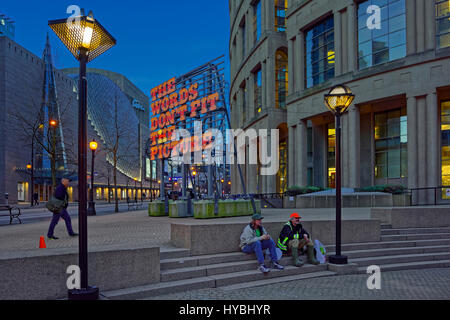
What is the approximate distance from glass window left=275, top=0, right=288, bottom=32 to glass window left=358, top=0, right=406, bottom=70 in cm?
1031

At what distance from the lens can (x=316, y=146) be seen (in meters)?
35.3

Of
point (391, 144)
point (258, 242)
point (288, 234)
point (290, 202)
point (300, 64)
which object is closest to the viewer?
point (258, 242)

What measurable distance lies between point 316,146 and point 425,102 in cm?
1173

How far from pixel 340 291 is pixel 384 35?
80.5 feet

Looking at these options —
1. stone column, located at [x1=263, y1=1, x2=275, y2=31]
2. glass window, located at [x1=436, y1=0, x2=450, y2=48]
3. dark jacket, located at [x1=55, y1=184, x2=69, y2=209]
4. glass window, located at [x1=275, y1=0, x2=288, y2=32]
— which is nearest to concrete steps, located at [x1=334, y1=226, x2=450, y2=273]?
dark jacket, located at [x1=55, y1=184, x2=69, y2=209]

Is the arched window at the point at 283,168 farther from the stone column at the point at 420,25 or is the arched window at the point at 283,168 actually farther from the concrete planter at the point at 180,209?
the concrete planter at the point at 180,209

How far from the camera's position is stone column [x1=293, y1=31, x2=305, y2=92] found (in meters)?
32.9

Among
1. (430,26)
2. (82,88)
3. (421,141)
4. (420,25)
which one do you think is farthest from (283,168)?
(82,88)

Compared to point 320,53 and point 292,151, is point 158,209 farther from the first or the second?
point 320,53

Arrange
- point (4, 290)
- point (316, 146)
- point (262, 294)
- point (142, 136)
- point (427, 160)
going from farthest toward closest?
point (142, 136) < point (316, 146) < point (427, 160) < point (262, 294) < point (4, 290)

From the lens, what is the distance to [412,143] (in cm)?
2502

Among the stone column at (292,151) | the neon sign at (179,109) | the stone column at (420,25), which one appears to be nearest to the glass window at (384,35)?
the stone column at (420,25)

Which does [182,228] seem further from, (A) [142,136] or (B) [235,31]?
(A) [142,136]

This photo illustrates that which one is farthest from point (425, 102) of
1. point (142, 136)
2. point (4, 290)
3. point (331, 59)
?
point (142, 136)
